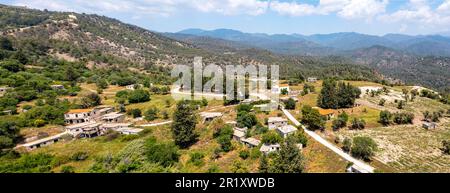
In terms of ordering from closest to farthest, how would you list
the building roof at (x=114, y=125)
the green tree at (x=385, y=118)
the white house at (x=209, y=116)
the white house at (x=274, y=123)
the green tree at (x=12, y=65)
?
the white house at (x=274, y=123)
the green tree at (x=385, y=118)
the building roof at (x=114, y=125)
the white house at (x=209, y=116)
the green tree at (x=12, y=65)

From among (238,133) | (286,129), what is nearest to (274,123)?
(286,129)

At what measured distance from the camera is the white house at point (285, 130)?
41469 millimetres

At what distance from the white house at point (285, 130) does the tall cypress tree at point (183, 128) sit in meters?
13.9

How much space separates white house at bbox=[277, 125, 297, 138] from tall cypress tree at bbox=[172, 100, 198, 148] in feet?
45.5

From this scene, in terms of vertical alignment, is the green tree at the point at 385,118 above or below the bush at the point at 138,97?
below

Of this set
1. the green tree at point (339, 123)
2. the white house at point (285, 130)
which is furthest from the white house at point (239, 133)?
the green tree at point (339, 123)

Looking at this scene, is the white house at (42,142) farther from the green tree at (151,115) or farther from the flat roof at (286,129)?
the flat roof at (286,129)

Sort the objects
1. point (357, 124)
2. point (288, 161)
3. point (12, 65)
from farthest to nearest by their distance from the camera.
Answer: point (12, 65) < point (357, 124) < point (288, 161)

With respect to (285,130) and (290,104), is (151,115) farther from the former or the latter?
(290,104)

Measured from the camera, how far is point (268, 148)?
3725 cm

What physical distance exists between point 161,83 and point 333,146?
69.7 m

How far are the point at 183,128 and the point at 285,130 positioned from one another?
1607 centimetres

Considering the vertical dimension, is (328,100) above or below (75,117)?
above
